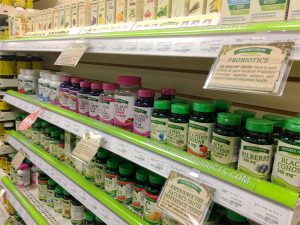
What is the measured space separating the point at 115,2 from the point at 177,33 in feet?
1.65

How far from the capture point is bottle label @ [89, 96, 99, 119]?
1.16m

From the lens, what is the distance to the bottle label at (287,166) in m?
0.54

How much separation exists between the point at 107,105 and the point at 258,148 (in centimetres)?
64

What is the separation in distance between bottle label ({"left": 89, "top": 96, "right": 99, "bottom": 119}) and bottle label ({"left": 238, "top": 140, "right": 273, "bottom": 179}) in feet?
2.34

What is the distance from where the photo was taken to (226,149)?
656 mm

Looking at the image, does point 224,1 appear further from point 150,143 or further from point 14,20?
point 14,20

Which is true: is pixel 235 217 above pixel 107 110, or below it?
below

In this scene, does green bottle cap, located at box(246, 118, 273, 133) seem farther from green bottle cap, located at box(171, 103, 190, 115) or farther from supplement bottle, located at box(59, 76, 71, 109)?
supplement bottle, located at box(59, 76, 71, 109)

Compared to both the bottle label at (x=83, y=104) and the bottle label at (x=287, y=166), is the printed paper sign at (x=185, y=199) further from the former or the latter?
the bottle label at (x=83, y=104)

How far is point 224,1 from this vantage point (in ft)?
2.18

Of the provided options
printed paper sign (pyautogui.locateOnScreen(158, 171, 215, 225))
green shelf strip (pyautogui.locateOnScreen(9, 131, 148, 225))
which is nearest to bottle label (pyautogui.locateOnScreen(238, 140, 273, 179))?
printed paper sign (pyautogui.locateOnScreen(158, 171, 215, 225))

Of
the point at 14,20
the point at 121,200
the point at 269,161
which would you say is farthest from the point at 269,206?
the point at 14,20

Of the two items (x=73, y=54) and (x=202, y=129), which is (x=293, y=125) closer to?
(x=202, y=129)

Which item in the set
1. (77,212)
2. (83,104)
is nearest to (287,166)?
(83,104)
